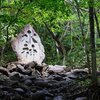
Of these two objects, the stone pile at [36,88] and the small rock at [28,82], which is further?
the small rock at [28,82]

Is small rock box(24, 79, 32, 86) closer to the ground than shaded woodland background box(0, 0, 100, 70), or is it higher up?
closer to the ground

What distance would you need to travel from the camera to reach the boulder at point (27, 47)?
1320 cm

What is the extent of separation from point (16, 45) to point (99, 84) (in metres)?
6.64

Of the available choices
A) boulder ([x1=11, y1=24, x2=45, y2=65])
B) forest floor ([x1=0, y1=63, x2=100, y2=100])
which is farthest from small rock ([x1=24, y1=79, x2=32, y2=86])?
boulder ([x1=11, y1=24, x2=45, y2=65])

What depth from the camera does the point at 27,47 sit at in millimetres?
13500

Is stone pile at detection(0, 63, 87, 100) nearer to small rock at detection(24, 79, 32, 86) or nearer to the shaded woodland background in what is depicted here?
small rock at detection(24, 79, 32, 86)

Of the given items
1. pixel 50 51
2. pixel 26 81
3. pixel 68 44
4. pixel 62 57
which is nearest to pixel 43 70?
pixel 26 81

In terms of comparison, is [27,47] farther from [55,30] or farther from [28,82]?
[28,82]

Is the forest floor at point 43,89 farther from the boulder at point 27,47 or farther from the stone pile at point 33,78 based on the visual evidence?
the boulder at point 27,47

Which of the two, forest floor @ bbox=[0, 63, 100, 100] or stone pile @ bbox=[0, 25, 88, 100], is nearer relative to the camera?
forest floor @ bbox=[0, 63, 100, 100]

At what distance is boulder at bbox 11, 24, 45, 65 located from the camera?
43.3ft

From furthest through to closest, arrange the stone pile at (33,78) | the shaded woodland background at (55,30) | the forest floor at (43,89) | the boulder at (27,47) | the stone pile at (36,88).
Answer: the boulder at (27,47) < the shaded woodland background at (55,30) < the stone pile at (33,78) < the stone pile at (36,88) < the forest floor at (43,89)

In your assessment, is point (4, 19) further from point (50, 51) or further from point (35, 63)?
point (50, 51)

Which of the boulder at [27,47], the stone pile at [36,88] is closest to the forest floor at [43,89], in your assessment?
the stone pile at [36,88]
